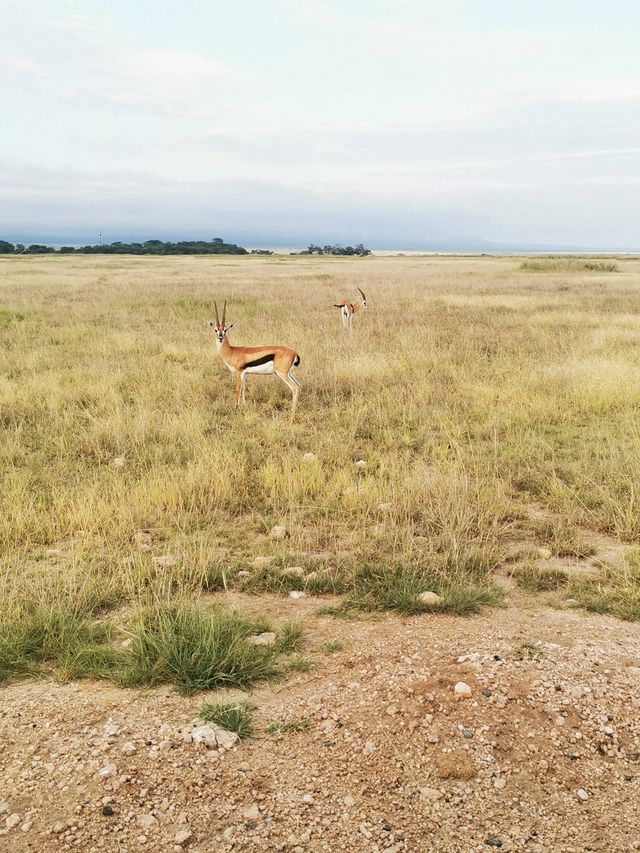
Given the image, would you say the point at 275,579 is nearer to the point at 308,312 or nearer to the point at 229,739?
the point at 229,739

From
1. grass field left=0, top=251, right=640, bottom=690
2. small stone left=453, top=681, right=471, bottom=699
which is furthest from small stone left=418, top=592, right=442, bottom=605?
small stone left=453, top=681, right=471, bottom=699

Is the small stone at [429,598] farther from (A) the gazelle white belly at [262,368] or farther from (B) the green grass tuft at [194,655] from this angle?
(A) the gazelle white belly at [262,368]

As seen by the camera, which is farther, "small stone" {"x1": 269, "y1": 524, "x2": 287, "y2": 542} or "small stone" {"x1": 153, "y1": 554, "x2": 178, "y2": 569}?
"small stone" {"x1": 269, "y1": 524, "x2": 287, "y2": 542}

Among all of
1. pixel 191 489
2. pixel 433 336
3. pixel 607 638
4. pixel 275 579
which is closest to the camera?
pixel 607 638

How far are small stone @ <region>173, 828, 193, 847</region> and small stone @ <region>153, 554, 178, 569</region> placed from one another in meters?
2.51

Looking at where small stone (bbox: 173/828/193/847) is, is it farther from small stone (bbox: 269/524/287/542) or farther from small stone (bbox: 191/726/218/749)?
small stone (bbox: 269/524/287/542)

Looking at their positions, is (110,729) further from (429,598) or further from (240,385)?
(240,385)

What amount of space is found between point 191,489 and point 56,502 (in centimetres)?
134

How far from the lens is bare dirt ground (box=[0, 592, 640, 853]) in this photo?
2.54 meters

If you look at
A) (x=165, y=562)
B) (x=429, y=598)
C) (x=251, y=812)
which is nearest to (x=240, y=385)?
(x=165, y=562)

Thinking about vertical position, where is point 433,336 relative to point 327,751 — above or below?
above

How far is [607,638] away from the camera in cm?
397

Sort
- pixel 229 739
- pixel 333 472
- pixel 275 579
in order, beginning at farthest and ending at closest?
pixel 333 472 → pixel 275 579 → pixel 229 739

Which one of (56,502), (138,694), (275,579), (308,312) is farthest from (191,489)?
(308,312)
